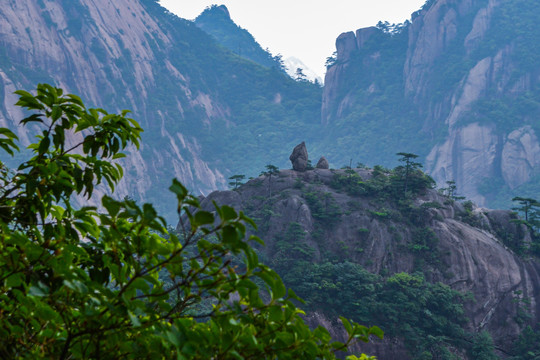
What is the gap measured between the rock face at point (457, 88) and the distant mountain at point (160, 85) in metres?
10.1

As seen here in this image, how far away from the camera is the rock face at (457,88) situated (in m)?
53.8

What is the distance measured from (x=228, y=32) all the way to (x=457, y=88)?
6485cm

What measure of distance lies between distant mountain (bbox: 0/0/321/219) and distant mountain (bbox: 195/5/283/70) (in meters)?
23.1

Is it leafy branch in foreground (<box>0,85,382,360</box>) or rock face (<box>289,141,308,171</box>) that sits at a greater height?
rock face (<box>289,141,308,171</box>)

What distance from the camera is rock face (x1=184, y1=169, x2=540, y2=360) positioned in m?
19.9

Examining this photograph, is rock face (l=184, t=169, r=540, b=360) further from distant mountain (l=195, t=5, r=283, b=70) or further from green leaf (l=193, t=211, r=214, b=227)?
distant mountain (l=195, t=5, r=283, b=70)

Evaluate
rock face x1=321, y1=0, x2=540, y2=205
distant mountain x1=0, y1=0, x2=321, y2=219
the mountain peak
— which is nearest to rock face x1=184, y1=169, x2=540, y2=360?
Result: rock face x1=321, y1=0, x2=540, y2=205

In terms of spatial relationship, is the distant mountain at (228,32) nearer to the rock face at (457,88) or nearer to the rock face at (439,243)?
the rock face at (457,88)

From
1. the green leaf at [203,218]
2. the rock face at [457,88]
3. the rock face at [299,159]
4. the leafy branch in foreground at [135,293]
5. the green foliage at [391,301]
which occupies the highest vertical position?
the rock face at [457,88]

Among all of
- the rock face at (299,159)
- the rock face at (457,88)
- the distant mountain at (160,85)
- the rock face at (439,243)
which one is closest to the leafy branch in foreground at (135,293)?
the rock face at (439,243)

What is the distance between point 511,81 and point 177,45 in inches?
2063

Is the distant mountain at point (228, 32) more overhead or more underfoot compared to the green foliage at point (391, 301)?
more overhead

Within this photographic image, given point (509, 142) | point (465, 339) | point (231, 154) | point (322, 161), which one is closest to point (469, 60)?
point (509, 142)

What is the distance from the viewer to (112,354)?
137 centimetres
